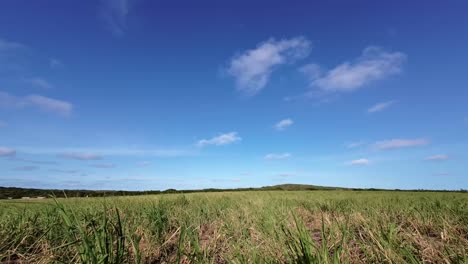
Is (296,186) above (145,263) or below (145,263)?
above

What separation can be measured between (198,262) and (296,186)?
87.8ft

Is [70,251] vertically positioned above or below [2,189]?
below

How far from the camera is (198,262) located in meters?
2.46

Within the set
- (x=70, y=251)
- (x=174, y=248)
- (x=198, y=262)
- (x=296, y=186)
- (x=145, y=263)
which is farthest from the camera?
(x=296, y=186)

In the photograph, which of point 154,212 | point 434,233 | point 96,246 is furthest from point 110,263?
point 434,233

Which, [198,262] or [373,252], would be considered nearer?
[198,262]

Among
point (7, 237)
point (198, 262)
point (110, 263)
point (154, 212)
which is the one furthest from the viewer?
point (154, 212)

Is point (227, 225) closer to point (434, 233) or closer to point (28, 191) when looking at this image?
point (434, 233)

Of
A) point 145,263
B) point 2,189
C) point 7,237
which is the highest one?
point 2,189

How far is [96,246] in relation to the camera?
2.47 meters

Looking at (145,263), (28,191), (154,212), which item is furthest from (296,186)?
(145,263)

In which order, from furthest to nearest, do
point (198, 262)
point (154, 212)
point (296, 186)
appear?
point (296, 186) → point (154, 212) → point (198, 262)

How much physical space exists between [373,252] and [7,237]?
3659 millimetres

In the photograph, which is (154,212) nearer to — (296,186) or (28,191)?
(28,191)
